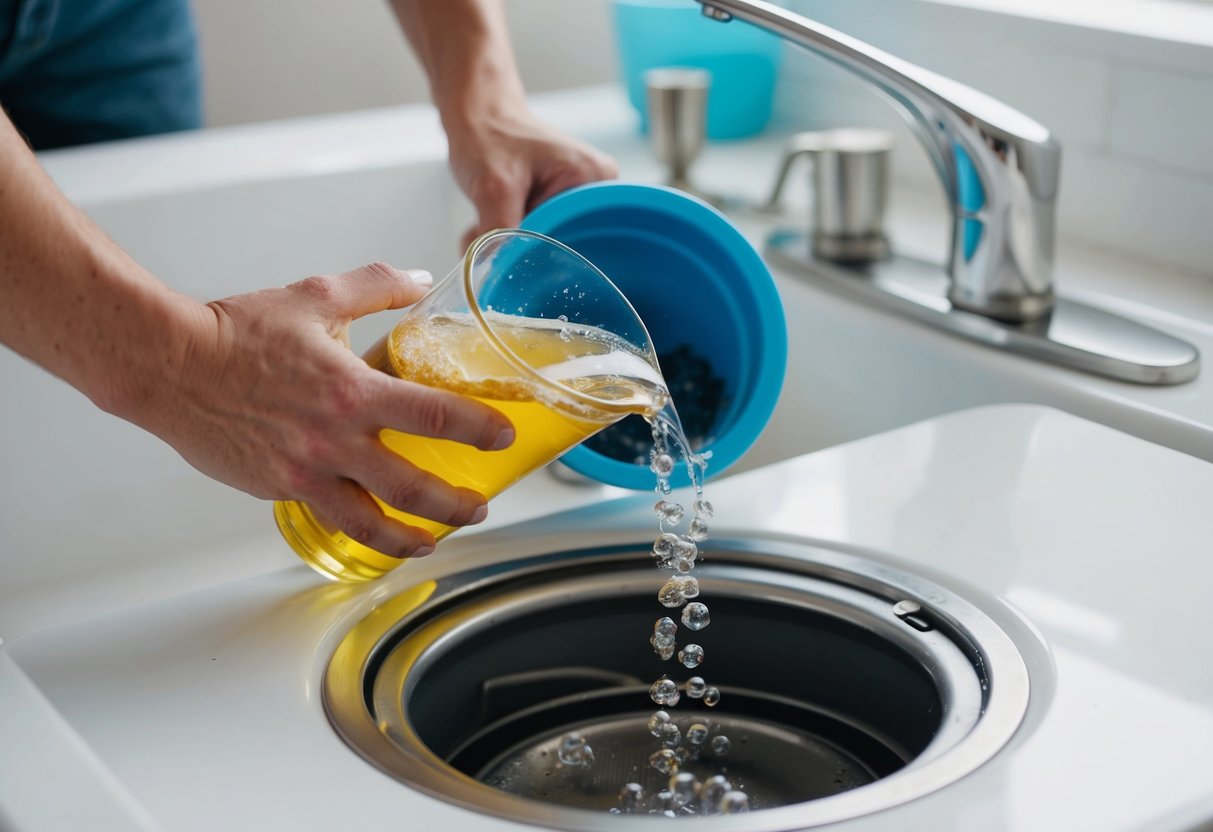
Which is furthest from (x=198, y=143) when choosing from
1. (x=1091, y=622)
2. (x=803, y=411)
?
Result: (x=1091, y=622)

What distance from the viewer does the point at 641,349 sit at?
0.70 m

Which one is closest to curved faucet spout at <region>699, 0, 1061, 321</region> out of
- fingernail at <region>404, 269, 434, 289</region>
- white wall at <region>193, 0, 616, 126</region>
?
fingernail at <region>404, 269, 434, 289</region>

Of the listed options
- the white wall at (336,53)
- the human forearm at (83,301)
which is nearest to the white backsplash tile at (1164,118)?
the human forearm at (83,301)

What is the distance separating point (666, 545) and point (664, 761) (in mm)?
121

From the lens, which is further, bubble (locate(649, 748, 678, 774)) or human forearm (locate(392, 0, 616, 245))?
human forearm (locate(392, 0, 616, 245))

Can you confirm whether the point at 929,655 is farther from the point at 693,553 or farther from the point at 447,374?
the point at 447,374

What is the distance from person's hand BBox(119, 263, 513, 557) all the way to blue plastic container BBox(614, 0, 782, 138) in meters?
0.92

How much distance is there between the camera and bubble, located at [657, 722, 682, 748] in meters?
0.78

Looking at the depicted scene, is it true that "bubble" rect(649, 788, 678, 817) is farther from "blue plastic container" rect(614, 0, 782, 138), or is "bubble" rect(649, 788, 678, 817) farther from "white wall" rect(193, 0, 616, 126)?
"white wall" rect(193, 0, 616, 126)

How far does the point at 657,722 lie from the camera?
789 millimetres

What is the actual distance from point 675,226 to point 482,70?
1.10 feet

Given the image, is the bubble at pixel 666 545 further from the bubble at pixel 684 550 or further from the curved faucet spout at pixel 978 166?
the curved faucet spout at pixel 978 166

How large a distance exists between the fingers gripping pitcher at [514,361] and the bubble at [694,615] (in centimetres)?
12

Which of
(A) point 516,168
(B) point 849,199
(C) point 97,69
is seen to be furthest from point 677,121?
(C) point 97,69
